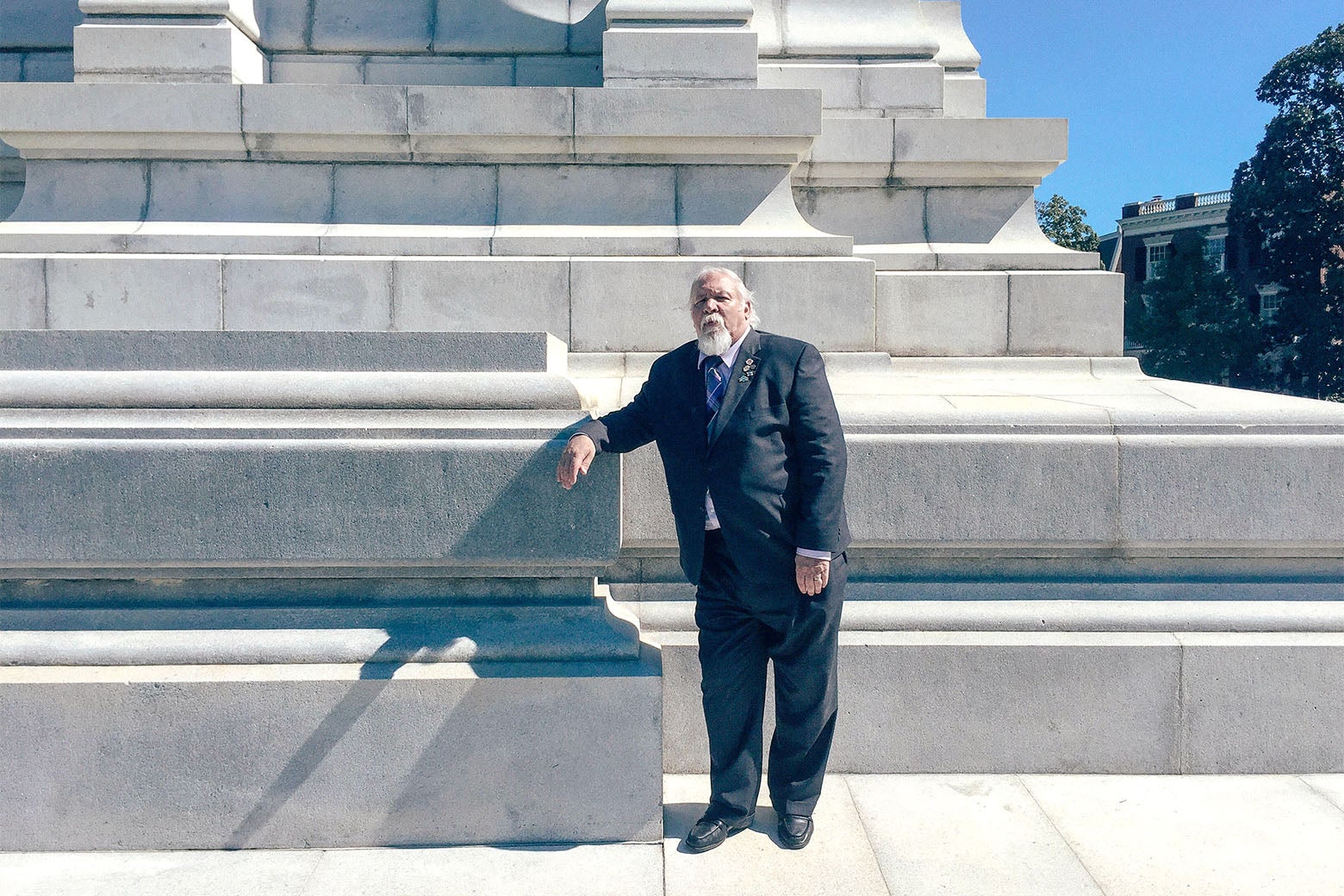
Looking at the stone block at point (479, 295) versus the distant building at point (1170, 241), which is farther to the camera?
the distant building at point (1170, 241)

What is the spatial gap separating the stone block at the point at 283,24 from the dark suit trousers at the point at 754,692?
4.93 meters

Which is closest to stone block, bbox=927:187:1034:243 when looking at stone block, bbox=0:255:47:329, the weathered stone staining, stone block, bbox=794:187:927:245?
stone block, bbox=794:187:927:245

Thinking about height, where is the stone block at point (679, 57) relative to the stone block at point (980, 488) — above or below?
above

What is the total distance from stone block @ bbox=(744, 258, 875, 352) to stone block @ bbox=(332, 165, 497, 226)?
5.60ft

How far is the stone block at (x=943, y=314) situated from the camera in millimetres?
5762

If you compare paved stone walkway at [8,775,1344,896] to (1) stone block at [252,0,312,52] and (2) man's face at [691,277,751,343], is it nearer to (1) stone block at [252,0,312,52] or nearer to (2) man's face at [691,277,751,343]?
(2) man's face at [691,277,751,343]

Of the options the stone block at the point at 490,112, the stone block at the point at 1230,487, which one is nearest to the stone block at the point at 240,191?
the stone block at the point at 490,112

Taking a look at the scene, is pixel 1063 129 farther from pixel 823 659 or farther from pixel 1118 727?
pixel 823 659

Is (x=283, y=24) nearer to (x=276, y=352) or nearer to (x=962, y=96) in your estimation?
(x=276, y=352)

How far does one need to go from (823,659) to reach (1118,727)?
148 centimetres

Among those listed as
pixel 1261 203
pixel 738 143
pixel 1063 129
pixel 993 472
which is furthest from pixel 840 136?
pixel 1261 203

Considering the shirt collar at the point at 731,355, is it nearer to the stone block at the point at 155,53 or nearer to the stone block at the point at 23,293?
the stone block at the point at 23,293

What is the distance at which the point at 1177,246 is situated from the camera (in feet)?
166

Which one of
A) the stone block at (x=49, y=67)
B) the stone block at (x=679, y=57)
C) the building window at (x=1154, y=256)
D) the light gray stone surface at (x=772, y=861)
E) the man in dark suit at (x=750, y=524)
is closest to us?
the light gray stone surface at (x=772, y=861)
